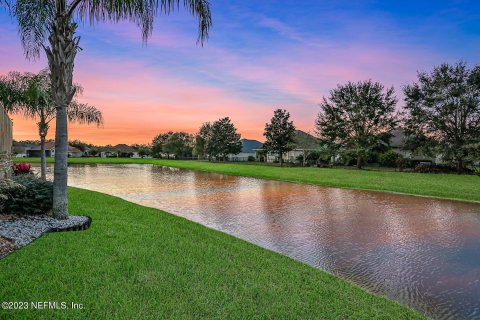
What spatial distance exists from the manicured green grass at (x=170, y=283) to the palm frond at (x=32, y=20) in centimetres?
577

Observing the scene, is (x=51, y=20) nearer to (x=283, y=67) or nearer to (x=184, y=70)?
(x=184, y=70)

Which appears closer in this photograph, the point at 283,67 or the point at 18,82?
the point at 18,82

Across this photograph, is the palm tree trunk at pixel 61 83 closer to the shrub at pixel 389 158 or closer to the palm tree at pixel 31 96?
the palm tree at pixel 31 96

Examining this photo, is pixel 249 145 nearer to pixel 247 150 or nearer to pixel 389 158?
pixel 247 150

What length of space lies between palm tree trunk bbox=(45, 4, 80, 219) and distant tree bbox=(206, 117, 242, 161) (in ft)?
211

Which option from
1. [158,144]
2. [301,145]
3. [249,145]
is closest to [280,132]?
[301,145]

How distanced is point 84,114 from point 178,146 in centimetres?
7742

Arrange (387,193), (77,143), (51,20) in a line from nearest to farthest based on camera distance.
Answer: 1. (51,20)
2. (387,193)
3. (77,143)

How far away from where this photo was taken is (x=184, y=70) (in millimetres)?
18391

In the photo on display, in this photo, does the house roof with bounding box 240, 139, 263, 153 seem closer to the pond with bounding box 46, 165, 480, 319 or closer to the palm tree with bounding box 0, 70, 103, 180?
the palm tree with bounding box 0, 70, 103, 180

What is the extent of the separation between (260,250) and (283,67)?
49.7 ft

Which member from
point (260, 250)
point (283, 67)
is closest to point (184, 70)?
point (283, 67)

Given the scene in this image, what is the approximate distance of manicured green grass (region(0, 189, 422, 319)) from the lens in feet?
12.0

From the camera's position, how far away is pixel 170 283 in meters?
4.33
